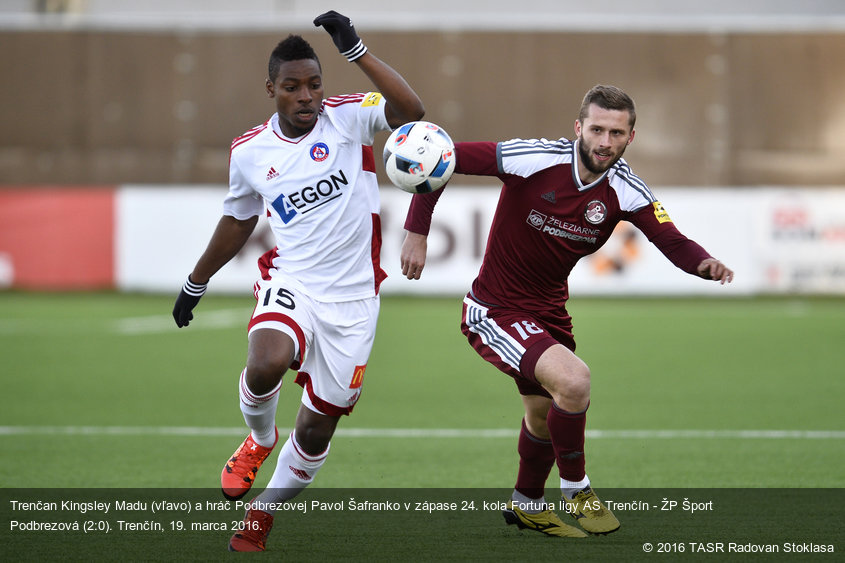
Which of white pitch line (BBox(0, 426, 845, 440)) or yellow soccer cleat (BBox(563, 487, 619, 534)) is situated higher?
yellow soccer cleat (BBox(563, 487, 619, 534))

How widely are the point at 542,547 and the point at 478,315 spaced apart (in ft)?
3.82

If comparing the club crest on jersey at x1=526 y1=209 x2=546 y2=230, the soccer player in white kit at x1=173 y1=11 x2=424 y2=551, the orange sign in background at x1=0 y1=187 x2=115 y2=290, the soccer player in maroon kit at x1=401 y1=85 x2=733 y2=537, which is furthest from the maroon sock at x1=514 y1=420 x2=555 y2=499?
the orange sign in background at x1=0 y1=187 x2=115 y2=290

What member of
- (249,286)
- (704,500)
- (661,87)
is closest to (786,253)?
(661,87)

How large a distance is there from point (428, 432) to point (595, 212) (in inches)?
121

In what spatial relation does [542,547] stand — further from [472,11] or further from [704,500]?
[472,11]

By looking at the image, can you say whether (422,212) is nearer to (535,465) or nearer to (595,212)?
(595,212)

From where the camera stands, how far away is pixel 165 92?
21.1m

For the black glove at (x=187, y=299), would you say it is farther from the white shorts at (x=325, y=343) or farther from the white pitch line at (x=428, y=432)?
the white pitch line at (x=428, y=432)

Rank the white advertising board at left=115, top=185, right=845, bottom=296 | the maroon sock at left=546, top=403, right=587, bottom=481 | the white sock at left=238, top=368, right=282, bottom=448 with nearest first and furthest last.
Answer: the maroon sock at left=546, top=403, right=587, bottom=481 → the white sock at left=238, top=368, right=282, bottom=448 → the white advertising board at left=115, top=185, right=845, bottom=296

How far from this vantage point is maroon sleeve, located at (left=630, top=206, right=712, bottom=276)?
16.8 feet

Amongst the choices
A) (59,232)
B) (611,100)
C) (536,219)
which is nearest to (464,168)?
(536,219)

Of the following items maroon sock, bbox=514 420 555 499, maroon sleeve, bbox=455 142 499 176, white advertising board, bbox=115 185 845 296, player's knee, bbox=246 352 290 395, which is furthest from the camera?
white advertising board, bbox=115 185 845 296

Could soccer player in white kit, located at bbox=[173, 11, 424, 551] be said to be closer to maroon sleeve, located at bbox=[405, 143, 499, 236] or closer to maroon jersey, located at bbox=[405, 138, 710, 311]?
maroon sleeve, located at bbox=[405, 143, 499, 236]

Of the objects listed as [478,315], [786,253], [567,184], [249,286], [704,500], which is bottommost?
[249,286]
